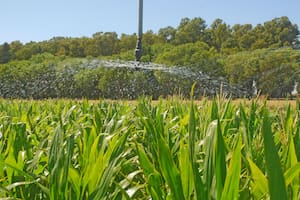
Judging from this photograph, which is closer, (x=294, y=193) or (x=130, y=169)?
(x=294, y=193)

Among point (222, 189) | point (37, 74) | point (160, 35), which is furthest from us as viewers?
point (160, 35)

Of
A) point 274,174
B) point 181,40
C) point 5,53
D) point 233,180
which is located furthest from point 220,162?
point 5,53

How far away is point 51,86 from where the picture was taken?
12.9 metres

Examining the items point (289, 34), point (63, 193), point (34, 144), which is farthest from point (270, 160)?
point (289, 34)

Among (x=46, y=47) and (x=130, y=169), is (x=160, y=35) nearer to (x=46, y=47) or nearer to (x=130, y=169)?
(x=46, y=47)

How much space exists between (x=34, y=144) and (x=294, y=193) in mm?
751

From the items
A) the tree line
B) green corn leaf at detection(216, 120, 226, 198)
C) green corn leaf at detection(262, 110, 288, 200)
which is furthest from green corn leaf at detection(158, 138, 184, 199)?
the tree line

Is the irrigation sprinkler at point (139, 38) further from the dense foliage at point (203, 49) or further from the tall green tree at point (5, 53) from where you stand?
the tall green tree at point (5, 53)

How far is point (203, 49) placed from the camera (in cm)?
→ 1877

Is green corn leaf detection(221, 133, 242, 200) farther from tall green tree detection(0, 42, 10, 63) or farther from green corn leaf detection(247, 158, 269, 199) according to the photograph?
tall green tree detection(0, 42, 10, 63)

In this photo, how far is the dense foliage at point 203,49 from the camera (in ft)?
51.5

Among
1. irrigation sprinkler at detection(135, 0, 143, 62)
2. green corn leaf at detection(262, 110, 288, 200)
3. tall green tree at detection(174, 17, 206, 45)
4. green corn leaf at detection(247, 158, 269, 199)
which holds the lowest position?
green corn leaf at detection(247, 158, 269, 199)

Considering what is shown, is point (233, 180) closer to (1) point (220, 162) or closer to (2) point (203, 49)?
(1) point (220, 162)

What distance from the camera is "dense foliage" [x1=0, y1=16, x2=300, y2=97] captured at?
15695mm
